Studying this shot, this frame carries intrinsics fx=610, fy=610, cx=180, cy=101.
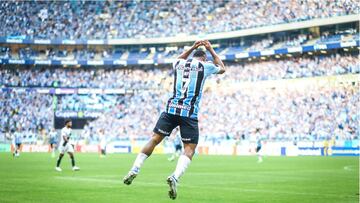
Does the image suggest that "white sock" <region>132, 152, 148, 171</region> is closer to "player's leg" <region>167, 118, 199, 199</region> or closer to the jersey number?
"player's leg" <region>167, 118, 199, 199</region>

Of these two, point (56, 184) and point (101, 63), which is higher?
point (101, 63)

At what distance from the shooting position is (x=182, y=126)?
11.9 metres

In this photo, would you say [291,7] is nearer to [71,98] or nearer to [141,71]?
[141,71]

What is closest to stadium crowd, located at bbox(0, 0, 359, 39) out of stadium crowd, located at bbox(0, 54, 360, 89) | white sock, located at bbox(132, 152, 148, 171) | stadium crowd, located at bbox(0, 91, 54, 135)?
stadium crowd, located at bbox(0, 54, 360, 89)

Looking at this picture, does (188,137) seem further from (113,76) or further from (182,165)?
(113,76)

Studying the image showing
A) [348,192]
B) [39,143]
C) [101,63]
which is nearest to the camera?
[348,192]

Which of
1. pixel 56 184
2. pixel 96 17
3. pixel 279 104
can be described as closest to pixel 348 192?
pixel 56 184

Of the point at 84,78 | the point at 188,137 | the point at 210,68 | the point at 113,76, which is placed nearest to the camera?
the point at 188,137

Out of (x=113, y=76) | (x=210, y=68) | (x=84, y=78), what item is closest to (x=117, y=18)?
(x=113, y=76)

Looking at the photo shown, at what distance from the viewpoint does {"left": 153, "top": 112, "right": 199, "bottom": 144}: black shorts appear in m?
11.8

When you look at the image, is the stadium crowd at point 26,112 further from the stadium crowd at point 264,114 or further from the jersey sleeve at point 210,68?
the jersey sleeve at point 210,68

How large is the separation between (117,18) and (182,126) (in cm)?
7963

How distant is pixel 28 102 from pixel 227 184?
217 feet

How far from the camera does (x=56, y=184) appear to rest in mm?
18797
